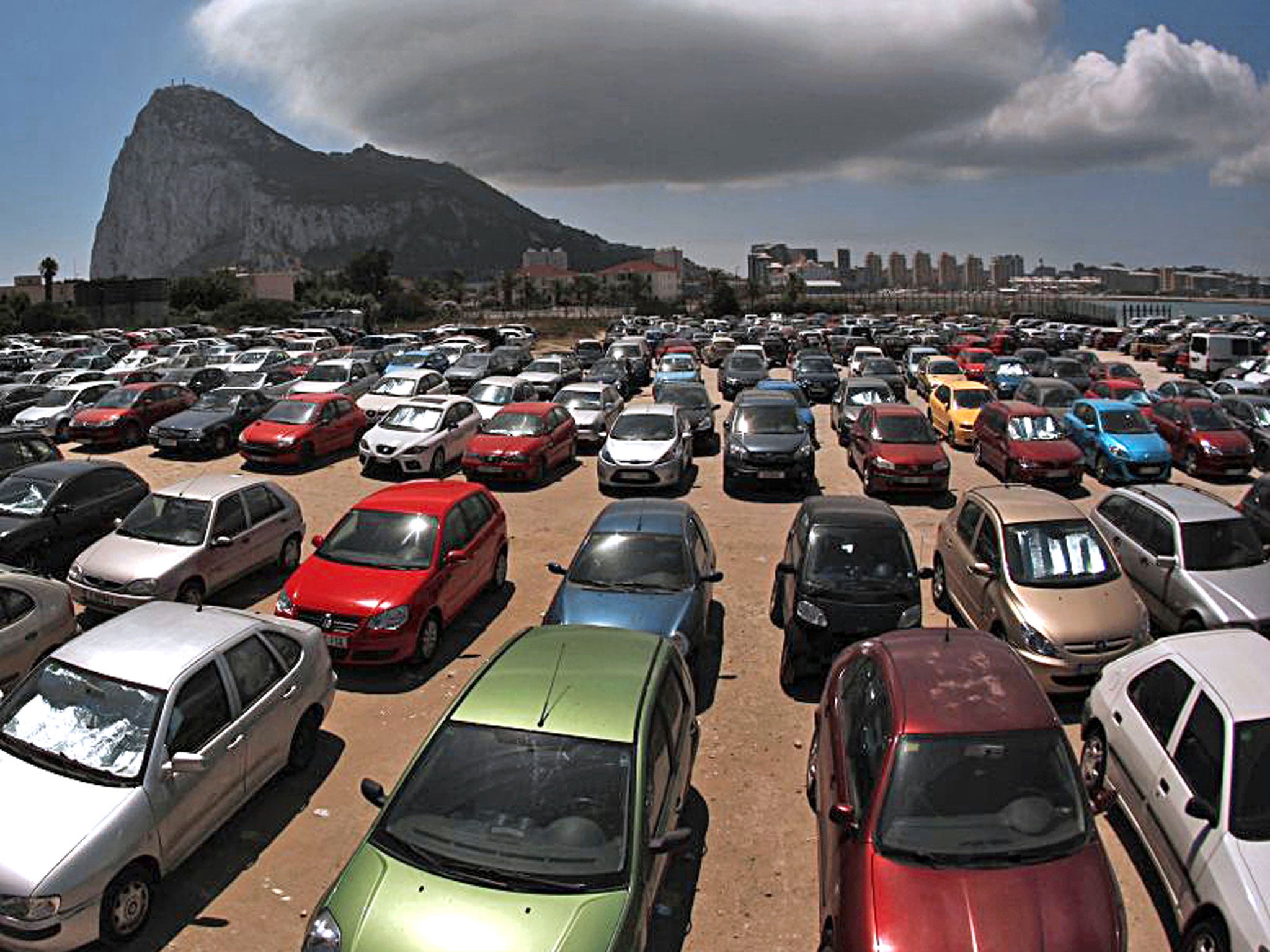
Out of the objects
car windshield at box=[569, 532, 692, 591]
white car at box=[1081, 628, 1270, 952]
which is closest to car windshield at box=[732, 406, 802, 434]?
car windshield at box=[569, 532, 692, 591]

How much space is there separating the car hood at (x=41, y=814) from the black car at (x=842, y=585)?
5937 mm

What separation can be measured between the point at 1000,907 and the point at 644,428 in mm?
14043

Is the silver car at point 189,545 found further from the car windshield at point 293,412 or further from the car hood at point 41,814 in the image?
the car windshield at point 293,412

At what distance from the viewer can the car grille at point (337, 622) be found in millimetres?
9328

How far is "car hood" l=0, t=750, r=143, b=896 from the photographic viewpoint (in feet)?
17.6

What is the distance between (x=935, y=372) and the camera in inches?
1214

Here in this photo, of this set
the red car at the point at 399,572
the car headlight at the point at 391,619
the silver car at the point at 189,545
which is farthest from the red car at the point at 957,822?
the silver car at the point at 189,545

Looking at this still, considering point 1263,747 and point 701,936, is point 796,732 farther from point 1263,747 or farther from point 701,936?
point 1263,747

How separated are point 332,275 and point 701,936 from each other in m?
127

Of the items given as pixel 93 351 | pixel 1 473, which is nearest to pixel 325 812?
pixel 1 473

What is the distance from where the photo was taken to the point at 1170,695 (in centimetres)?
665

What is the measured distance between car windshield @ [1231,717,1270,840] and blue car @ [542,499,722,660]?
173 inches

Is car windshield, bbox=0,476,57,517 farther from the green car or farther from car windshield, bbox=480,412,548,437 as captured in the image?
the green car

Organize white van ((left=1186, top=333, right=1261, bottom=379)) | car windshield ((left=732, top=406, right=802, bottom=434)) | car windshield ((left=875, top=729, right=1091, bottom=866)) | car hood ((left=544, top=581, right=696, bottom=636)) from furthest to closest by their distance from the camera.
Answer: white van ((left=1186, top=333, right=1261, bottom=379))
car windshield ((left=732, top=406, right=802, bottom=434))
car hood ((left=544, top=581, right=696, bottom=636))
car windshield ((left=875, top=729, right=1091, bottom=866))
